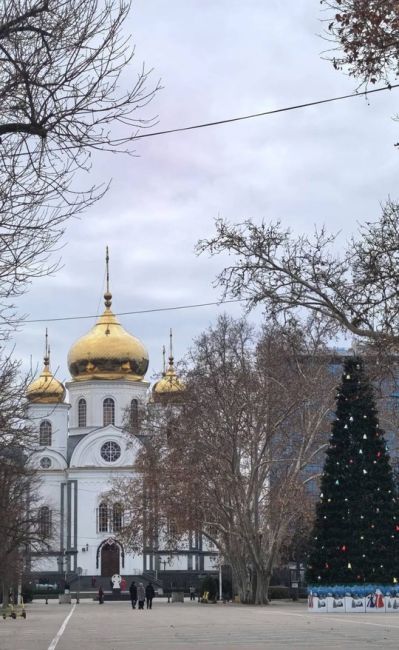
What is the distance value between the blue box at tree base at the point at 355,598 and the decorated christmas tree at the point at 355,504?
0.26 m

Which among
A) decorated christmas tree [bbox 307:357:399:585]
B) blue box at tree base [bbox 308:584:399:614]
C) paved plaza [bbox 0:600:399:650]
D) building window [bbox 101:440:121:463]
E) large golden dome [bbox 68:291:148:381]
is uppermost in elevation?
large golden dome [bbox 68:291:148:381]

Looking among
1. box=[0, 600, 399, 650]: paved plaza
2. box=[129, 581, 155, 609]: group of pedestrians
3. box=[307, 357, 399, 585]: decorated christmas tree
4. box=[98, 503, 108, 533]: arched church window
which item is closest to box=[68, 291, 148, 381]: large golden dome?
box=[98, 503, 108, 533]: arched church window

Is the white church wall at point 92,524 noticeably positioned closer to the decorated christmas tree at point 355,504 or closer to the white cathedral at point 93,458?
the white cathedral at point 93,458

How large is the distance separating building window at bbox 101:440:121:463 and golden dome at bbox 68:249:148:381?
4.72 m

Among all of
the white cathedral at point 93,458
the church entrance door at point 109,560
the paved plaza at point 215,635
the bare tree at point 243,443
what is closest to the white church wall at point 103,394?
the white cathedral at point 93,458

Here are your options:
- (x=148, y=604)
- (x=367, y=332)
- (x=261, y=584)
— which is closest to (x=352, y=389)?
(x=261, y=584)

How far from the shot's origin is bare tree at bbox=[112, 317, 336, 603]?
170ft

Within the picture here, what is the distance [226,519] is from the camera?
5419cm

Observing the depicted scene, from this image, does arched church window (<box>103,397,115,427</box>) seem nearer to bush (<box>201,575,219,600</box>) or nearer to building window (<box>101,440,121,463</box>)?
building window (<box>101,440,121,463</box>)

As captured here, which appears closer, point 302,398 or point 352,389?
point 352,389

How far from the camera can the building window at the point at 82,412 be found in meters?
98.6

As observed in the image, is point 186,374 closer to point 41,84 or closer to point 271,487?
point 271,487

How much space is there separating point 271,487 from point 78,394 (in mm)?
42195

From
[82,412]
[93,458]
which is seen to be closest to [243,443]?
[93,458]
